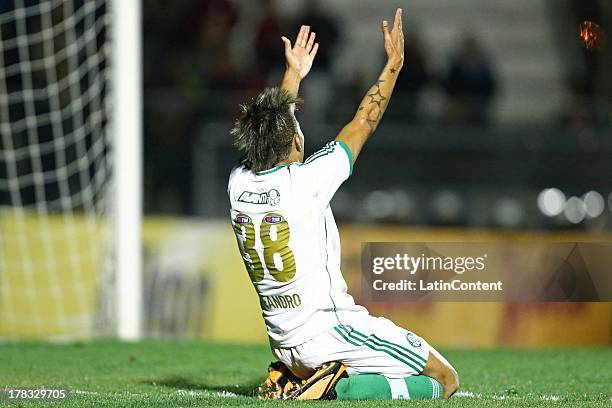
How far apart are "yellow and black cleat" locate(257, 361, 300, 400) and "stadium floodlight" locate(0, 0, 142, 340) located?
4.84m

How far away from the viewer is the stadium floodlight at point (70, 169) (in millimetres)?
10836

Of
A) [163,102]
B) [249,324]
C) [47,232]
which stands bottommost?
[249,324]

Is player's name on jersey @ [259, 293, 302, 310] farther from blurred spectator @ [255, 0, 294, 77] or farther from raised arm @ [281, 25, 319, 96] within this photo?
blurred spectator @ [255, 0, 294, 77]

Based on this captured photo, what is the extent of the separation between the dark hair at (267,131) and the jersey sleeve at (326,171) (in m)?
0.16

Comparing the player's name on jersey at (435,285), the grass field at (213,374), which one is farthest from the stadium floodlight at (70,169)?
the player's name on jersey at (435,285)

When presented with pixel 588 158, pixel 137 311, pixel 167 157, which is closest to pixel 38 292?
pixel 137 311

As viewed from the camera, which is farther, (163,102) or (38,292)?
(163,102)

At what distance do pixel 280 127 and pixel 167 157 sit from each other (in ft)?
28.2

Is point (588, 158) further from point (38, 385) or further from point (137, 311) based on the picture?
point (38, 385)

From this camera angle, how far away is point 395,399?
5.91 m

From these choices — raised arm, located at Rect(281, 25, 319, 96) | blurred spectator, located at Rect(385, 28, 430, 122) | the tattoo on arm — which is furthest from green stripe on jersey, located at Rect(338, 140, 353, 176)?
blurred spectator, located at Rect(385, 28, 430, 122)

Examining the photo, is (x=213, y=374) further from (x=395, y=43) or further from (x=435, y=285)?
(x=435, y=285)

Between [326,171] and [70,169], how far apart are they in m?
7.76

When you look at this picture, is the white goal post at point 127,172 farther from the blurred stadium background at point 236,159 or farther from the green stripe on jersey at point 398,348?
the green stripe on jersey at point 398,348
